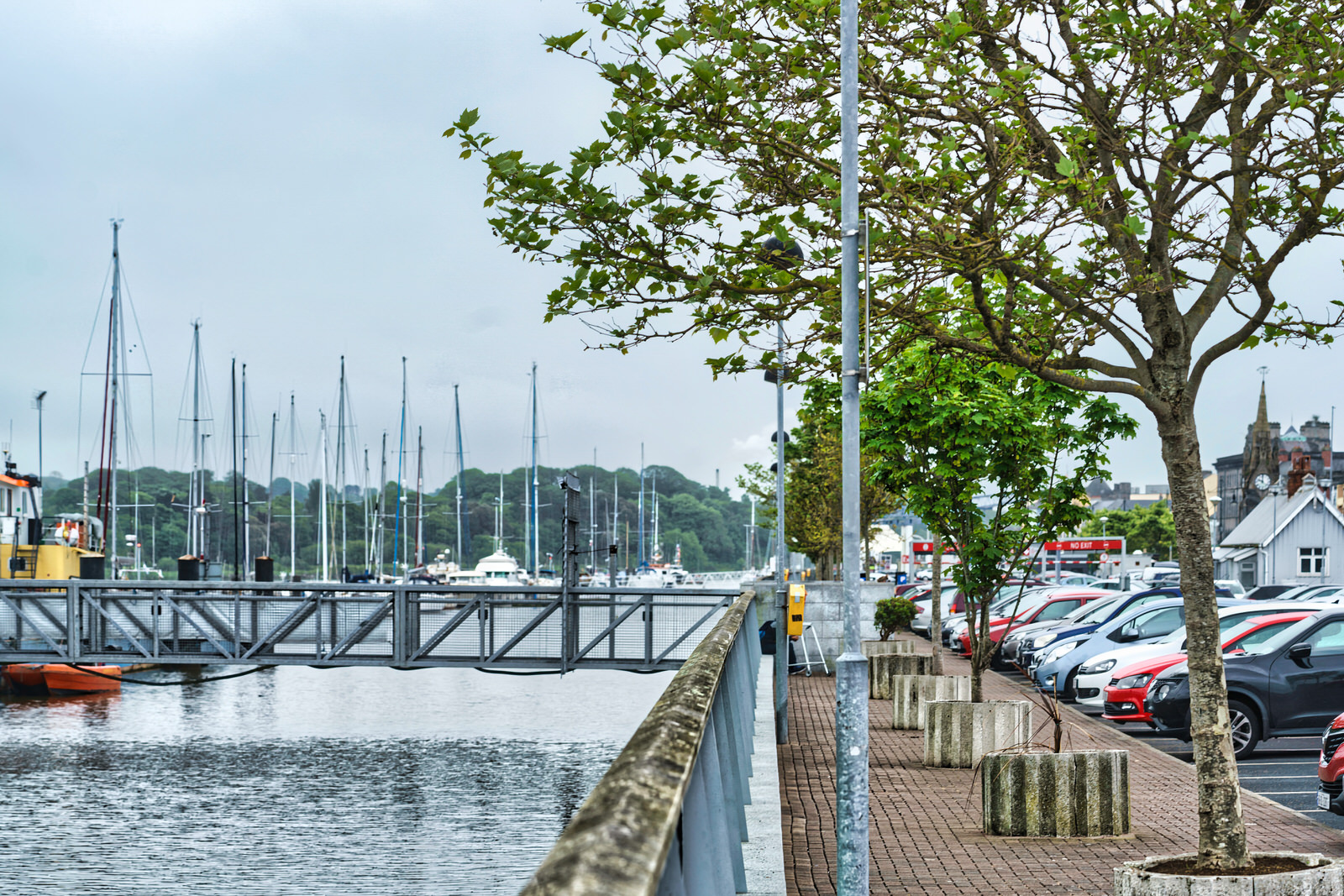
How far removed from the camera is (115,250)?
2202 inches

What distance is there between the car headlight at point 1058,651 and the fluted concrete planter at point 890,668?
3.59 m

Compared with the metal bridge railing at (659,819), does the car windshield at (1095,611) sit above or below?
below

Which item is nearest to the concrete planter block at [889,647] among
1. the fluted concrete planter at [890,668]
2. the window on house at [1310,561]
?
the fluted concrete planter at [890,668]

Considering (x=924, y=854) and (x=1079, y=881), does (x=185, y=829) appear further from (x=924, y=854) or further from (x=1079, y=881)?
(x=1079, y=881)

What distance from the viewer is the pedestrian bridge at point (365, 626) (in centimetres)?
2547

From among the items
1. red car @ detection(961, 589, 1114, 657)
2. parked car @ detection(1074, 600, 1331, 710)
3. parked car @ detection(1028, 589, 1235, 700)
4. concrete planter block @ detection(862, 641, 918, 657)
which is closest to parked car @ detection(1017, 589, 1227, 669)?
parked car @ detection(1028, 589, 1235, 700)

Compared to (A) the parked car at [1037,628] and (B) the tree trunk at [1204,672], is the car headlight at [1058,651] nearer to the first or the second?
(A) the parked car at [1037,628]

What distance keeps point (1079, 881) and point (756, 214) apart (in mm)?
4923

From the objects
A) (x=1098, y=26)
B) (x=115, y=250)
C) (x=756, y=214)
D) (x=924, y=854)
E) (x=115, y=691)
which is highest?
(x=115, y=250)

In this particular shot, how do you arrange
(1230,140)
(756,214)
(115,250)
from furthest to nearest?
(115,250), (756,214), (1230,140)

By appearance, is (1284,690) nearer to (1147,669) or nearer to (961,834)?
(1147,669)

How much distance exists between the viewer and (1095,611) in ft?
94.3

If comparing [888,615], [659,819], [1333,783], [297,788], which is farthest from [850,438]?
[888,615]

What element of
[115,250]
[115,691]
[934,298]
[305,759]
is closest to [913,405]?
[934,298]
